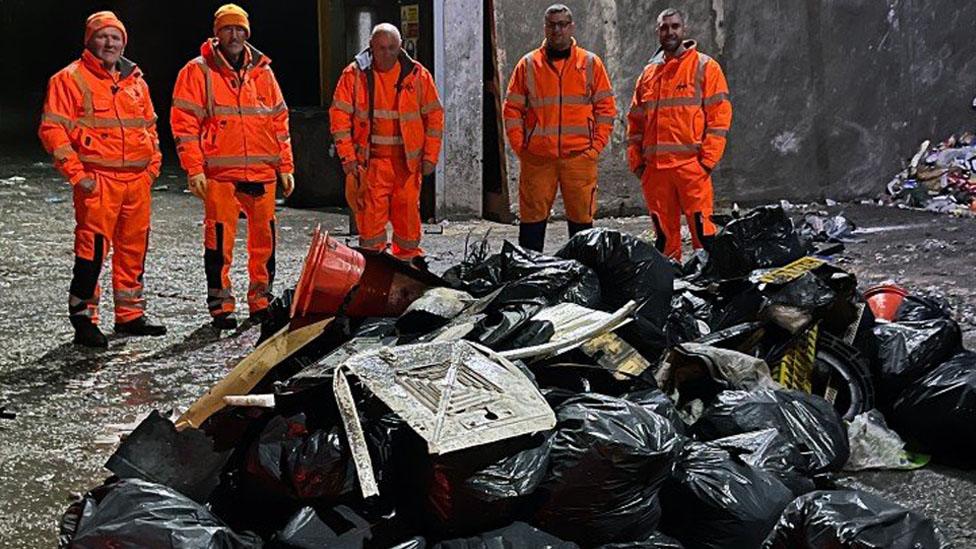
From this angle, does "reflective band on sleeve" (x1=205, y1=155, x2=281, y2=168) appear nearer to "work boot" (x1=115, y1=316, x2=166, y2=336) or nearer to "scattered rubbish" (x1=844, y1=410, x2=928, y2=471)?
"work boot" (x1=115, y1=316, x2=166, y2=336)

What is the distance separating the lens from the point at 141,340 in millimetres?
6324

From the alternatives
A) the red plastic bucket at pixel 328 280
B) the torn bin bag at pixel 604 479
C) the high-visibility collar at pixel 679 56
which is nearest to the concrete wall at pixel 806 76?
the high-visibility collar at pixel 679 56

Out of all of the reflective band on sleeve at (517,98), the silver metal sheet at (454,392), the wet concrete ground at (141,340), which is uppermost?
the reflective band on sleeve at (517,98)

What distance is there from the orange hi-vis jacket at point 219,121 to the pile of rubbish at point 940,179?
23.1ft

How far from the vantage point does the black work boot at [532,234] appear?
26.0 ft

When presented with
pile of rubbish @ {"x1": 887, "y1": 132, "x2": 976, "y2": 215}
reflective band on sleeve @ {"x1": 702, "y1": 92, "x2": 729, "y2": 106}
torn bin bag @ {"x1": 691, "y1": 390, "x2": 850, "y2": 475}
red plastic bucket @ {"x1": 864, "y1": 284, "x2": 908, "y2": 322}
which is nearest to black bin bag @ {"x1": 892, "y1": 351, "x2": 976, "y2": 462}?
torn bin bag @ {"x1": 691, "y1": 390, "x2": 850, "y2": 475}

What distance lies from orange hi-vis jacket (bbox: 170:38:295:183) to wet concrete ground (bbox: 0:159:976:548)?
0.93 meters

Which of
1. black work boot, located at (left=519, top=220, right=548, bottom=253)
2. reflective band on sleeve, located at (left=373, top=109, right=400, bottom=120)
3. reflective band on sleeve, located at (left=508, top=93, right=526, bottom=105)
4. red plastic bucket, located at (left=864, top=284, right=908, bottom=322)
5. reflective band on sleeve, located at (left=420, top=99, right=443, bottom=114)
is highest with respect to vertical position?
reflective band on sleeve, located at (left=508, top=93, right=526, bottom=105)

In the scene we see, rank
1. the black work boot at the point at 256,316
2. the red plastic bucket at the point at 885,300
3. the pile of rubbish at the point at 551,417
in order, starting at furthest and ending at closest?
the black work boot at the point at 256,316
the red plastic bucket at the point at 885,300
the pile of rubbish at the point at 551,417

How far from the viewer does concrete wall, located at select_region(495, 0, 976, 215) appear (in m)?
10.9

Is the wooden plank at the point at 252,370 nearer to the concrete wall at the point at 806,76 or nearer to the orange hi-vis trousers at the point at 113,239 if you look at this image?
the orange hi-vis trousers at the point at 113,239

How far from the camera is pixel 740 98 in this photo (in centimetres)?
1147

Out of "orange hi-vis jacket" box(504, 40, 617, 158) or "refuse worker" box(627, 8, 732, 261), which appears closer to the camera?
"refuse worker" box(627, 8, 732, 261)

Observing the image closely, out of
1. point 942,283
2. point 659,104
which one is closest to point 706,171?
point 659,104
